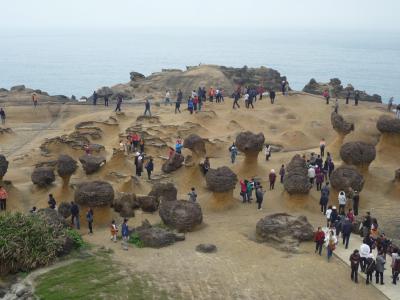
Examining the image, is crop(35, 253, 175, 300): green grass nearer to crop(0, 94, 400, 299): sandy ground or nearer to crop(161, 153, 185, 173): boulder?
crop(0, 94, 400, 299): sandy ground

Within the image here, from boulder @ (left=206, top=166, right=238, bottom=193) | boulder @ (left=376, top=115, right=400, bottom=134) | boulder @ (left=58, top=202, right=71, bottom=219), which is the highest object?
boulder @ (left=376, top=115, right=400, bottom=134)

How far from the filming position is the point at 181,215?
2044 cm

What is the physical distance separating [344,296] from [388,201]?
35.2ft

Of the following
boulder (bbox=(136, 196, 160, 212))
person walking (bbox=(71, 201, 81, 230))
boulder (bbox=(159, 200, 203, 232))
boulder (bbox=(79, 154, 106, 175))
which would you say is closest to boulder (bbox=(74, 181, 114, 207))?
person walking (bbox=(71, 201, 81, 230))

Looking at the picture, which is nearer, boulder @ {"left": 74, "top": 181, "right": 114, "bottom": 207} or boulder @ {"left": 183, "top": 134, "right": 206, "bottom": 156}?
boulder @ {"left": 74, "top": 181, "right": 114, "bottom": 207}

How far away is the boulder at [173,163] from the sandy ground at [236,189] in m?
0.40

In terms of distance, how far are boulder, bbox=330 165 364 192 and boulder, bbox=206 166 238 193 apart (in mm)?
4401

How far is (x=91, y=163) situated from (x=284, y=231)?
12.6 m

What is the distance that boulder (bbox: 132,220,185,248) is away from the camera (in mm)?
18609

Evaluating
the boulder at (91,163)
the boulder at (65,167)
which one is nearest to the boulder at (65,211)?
the boulder at (65,167)

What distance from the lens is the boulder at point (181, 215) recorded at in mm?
20359

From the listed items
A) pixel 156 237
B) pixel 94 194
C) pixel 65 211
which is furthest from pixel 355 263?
pixel 65 211

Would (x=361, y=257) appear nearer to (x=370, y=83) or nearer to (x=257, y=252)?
(x=257, y=252)

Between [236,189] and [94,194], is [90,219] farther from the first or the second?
[236,189]
